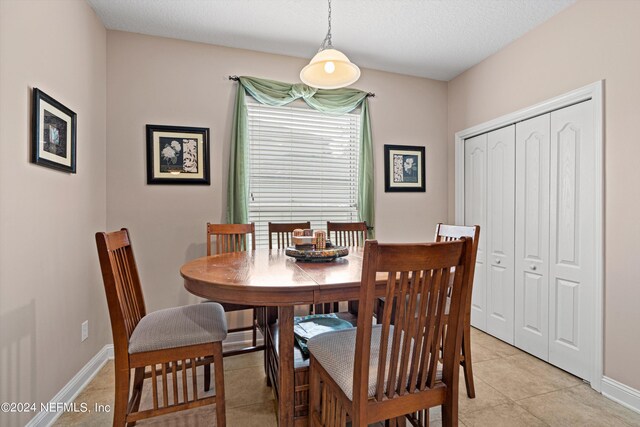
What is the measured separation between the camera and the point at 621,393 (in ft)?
6.37

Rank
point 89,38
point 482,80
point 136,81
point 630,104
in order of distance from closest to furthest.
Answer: point 630,104
point 89,38
point 136,81
point 482,80

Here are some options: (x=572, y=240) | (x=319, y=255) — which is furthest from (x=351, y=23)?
(x=572, y=240)

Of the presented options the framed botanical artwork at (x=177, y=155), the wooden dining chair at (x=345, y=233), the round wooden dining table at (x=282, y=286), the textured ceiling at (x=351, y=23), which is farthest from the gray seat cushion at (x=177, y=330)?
the textured ceiling at (x=351, y=23)

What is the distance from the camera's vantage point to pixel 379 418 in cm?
106

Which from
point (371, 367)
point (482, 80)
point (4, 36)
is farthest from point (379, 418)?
point (482, 80)

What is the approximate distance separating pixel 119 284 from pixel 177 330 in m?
0.34

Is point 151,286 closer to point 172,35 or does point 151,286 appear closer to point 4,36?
point 4,36

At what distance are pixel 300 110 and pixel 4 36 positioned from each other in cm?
213

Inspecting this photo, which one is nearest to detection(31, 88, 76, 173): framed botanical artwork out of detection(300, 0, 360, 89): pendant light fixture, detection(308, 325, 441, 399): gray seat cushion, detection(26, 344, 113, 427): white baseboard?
detection(26, 344, 113, 427): white baseboard

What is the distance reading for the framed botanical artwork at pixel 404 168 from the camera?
340 centimetres

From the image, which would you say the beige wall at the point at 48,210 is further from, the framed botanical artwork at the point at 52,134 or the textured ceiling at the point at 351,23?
the textured ceiling at the point at 351,23

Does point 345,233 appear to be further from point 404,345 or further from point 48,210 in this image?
point 48,210

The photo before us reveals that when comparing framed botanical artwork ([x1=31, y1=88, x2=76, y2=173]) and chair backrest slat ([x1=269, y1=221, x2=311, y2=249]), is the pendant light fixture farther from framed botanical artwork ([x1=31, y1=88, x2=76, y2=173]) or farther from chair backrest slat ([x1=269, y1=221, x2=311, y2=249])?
framed botanical artwork ([x1=31, y1=88, x2=76, y2=173])

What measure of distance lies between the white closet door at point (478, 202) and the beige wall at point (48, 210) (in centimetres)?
335
